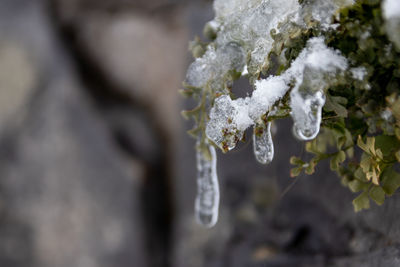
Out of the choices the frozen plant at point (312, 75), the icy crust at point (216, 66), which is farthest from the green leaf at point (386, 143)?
the icy crust at point (216, 66)

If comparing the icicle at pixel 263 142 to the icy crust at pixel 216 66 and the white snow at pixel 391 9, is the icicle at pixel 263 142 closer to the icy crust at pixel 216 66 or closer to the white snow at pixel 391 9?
the icy crust at pixel 216 66

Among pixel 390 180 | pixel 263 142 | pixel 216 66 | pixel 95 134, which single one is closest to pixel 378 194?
pixel 390 180

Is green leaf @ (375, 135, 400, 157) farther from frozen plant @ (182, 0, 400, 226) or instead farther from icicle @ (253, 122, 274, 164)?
icicle @ (253, 122, 274, 164)

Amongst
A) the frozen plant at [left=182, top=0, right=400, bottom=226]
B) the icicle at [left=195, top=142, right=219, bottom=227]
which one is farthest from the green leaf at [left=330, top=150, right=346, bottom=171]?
the icicle at [left=195, top=142, right=219, bottom=227]

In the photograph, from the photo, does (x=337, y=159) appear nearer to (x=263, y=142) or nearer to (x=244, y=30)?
(x=263, y=142)

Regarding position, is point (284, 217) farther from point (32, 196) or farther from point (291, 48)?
point (32, 196)

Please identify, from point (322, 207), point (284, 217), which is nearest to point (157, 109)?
point (284, 217)
